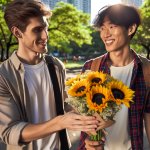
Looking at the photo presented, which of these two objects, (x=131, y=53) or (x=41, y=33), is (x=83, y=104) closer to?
(x=41, y=33)

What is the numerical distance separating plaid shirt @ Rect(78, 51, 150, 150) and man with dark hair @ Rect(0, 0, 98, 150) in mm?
640

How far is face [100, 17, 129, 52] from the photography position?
359 cm

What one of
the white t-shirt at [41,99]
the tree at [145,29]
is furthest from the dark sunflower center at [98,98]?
the tree at [145,29]

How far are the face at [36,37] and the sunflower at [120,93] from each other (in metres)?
0.80

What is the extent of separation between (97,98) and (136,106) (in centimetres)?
124

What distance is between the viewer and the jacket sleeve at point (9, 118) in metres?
2.51

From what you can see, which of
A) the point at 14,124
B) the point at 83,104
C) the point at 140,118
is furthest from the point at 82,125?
the point at 140,118

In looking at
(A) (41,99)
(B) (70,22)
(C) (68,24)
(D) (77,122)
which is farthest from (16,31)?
(C) (68,24)

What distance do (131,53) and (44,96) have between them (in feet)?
4.06

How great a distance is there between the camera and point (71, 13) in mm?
33562

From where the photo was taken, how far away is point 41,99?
2.93 meters

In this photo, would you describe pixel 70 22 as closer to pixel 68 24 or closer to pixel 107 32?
pixel 68 24

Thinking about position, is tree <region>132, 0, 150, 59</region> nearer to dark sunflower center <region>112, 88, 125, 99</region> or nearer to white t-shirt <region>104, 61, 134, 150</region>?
white t-shirt <region>104, 61, 134, 150</region>

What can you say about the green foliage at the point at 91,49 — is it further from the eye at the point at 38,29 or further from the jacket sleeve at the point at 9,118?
the jacket sleeve at the point at 9,118
